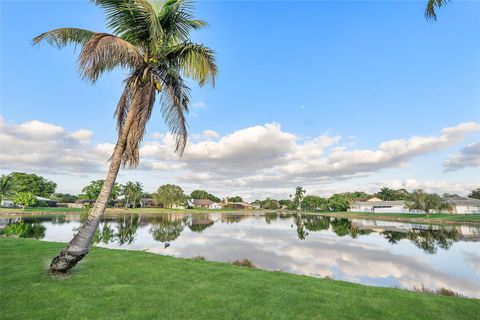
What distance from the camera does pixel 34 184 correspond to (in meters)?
76.5

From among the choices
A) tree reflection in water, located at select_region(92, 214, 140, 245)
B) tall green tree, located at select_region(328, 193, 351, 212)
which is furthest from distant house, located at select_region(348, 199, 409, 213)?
tree reflection in water, located at select_region(92, 214, 140, 245)

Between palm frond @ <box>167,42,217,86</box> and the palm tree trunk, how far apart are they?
236 centimetres

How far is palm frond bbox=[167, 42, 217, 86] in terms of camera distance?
7832mm

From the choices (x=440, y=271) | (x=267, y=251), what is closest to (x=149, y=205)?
(x=267, y=251)

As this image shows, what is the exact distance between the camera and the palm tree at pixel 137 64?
21.3 feet

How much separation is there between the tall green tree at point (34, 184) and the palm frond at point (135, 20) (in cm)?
8113

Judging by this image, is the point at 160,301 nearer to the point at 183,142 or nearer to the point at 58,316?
the point at 58,316

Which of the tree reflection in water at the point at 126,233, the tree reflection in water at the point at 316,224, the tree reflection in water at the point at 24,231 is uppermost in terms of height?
the tree reflection in water at the point at 24,231

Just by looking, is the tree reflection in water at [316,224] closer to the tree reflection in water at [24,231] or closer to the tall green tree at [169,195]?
the tree reflection in water at [24,231]

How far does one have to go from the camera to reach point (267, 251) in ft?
60.1

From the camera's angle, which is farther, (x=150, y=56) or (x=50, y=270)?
(x=150, y=56)

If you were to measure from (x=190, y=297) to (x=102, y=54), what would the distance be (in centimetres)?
605

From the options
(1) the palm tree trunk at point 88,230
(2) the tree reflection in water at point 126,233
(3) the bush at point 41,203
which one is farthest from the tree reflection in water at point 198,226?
(3) the bush at point 41,203

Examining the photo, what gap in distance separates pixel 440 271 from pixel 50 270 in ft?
59.3
